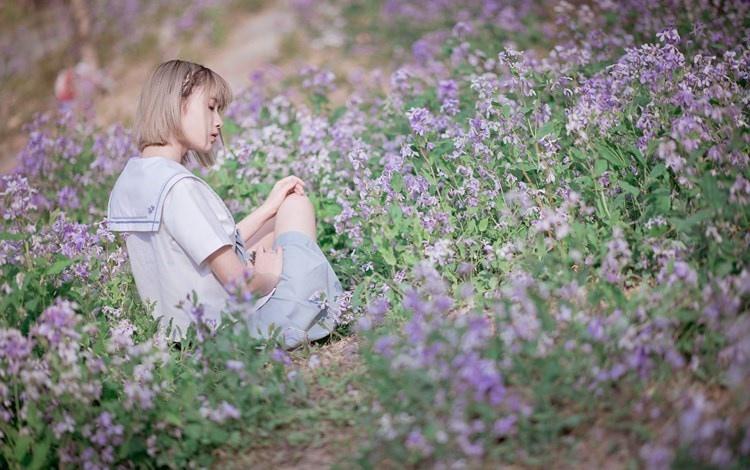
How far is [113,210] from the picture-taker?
334 centimetres

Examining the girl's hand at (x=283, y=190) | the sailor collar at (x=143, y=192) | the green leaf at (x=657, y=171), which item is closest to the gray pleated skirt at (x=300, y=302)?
the girl's hand at (x=283, y=190)

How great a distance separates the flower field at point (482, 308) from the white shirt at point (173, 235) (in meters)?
0.16

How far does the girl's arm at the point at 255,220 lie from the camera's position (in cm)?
372

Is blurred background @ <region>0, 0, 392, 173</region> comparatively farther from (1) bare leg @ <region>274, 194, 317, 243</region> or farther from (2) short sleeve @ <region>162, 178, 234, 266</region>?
(2) short sleeve @ <region>162, 178, 234, 266</region>

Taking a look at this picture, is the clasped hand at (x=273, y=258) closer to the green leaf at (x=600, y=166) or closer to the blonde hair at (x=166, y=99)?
the blonde hair at (x=166, y=99)

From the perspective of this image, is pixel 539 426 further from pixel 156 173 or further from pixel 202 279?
pixel 156 173

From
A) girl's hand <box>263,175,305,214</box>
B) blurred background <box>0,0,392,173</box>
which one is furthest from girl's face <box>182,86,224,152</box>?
blurred background <box>0,0,392,173</box>

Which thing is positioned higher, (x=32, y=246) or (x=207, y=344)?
(x=32, y=246)

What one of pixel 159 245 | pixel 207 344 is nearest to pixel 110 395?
pixel 207 344

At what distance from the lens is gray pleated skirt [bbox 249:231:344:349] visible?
3289 mm

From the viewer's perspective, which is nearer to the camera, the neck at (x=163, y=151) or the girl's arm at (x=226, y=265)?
the girl's arm at (x=226, y=265)

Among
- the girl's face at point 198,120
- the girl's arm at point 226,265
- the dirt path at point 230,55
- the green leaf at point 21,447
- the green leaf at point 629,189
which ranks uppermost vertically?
the dirt path at point 230,55

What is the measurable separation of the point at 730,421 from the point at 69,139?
4180 millimetres

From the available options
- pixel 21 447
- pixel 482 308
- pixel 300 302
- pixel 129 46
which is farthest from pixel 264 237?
pixel 129 46
